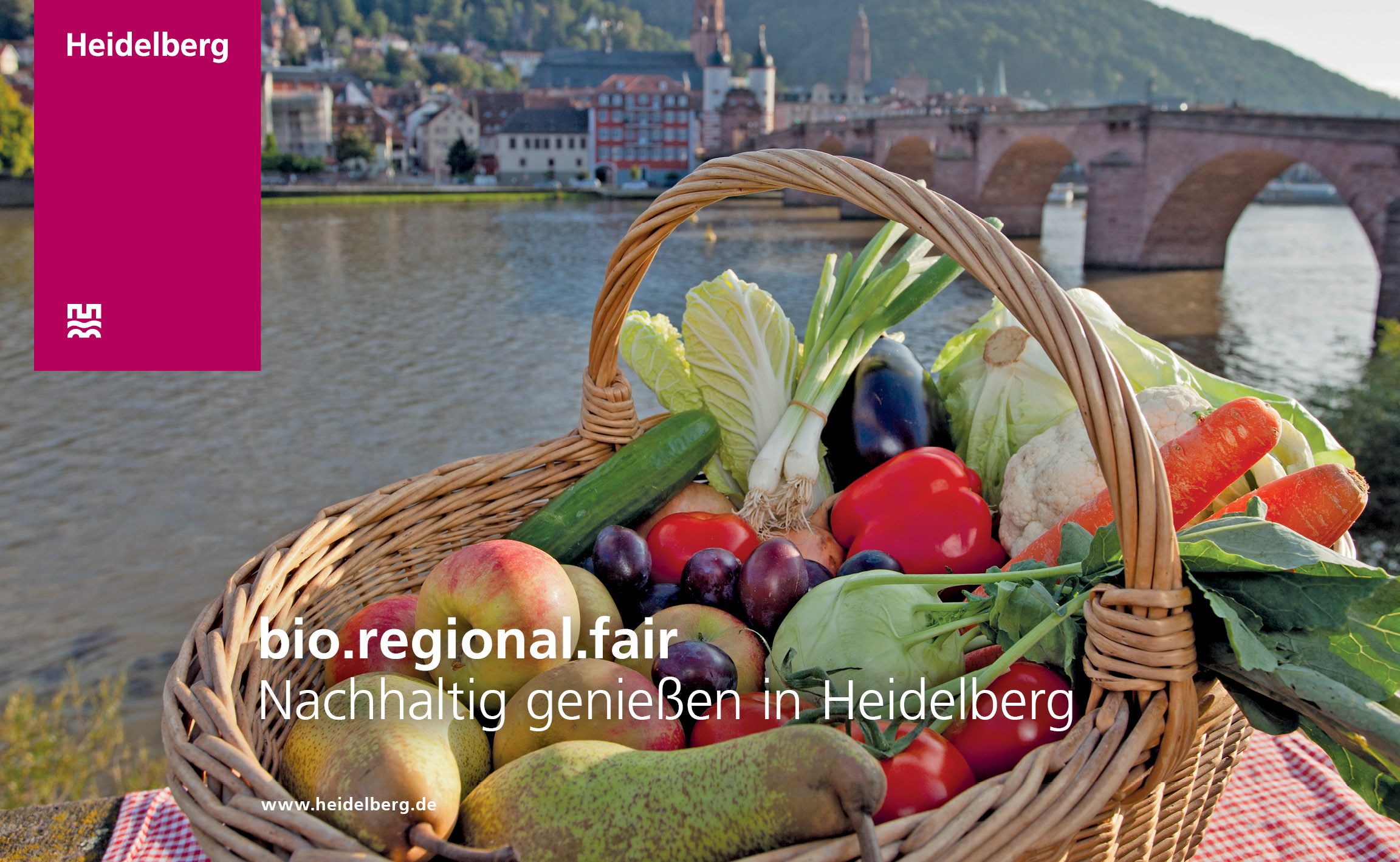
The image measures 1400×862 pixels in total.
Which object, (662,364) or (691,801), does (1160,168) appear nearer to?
(662,364)

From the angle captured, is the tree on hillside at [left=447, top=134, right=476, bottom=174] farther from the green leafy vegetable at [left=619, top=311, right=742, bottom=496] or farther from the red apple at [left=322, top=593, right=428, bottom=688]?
the red apple at [left=322, top=593, right=428, bottom=688]

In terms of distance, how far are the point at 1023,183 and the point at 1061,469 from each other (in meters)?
35.1

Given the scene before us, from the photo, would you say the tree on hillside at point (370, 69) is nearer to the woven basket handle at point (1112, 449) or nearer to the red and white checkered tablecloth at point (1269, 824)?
the red and white checkered tablecloth at point (1269, 824)

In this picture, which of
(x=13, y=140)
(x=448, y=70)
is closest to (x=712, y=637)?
(x=13, y=140)

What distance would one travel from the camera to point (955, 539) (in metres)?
2.28

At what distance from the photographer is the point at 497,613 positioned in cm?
161

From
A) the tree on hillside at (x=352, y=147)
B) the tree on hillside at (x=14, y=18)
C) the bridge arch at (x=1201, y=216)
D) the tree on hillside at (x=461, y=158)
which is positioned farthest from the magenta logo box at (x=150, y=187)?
the tree on hillside at (x=14, y=18)

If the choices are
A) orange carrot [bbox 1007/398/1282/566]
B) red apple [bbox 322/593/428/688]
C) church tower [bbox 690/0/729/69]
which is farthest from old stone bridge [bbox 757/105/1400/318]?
church tower [bbox 690/0/729/69]

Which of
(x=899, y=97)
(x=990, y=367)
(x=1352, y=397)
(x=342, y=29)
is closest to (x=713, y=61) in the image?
(x=899, y=97)

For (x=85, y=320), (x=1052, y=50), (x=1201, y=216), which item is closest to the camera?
(x=85, y=320)

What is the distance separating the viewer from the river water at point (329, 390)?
730cm

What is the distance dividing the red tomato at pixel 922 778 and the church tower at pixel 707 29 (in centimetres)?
12822

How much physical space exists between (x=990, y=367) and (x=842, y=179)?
4.10 ft

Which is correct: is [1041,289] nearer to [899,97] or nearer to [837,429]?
[837,429]
